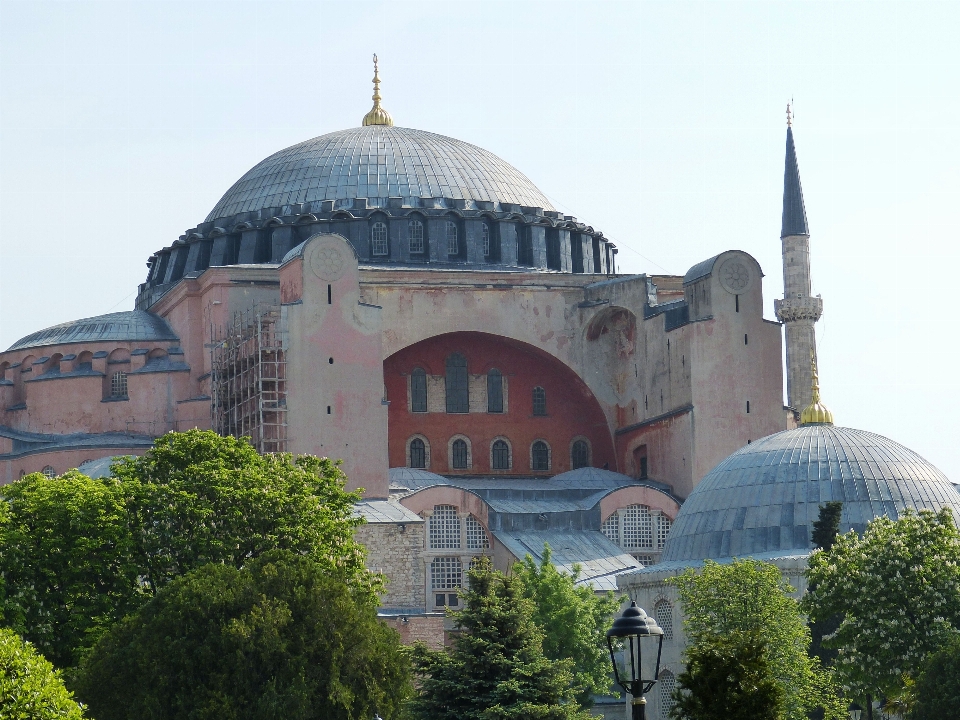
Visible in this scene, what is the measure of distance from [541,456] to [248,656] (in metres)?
27.3

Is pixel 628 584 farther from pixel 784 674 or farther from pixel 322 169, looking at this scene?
pixel 322 169

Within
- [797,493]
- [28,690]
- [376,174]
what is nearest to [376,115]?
[376,174]

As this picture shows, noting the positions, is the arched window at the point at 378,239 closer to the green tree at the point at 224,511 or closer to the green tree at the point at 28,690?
the green tree at the point at 224,511

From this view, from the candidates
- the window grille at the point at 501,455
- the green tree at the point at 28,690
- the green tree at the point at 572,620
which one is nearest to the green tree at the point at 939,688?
the green tree at the point at 28,690

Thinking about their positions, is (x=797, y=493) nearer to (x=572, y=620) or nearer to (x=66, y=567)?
(x=572, y=620)

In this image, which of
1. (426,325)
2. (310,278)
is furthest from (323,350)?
(426,325)

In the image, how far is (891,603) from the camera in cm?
4016

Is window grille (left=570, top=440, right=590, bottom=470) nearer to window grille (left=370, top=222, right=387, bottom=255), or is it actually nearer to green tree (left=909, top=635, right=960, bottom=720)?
window grille (left=370, top=222, right=387, bottom=255)

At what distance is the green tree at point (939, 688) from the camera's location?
118ft

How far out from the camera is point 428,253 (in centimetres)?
6662

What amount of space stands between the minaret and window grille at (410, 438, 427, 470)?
11585mm

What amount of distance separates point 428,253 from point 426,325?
3382 millimetres

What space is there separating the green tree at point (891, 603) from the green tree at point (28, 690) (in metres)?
13.9

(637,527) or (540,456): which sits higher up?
(540,456)
